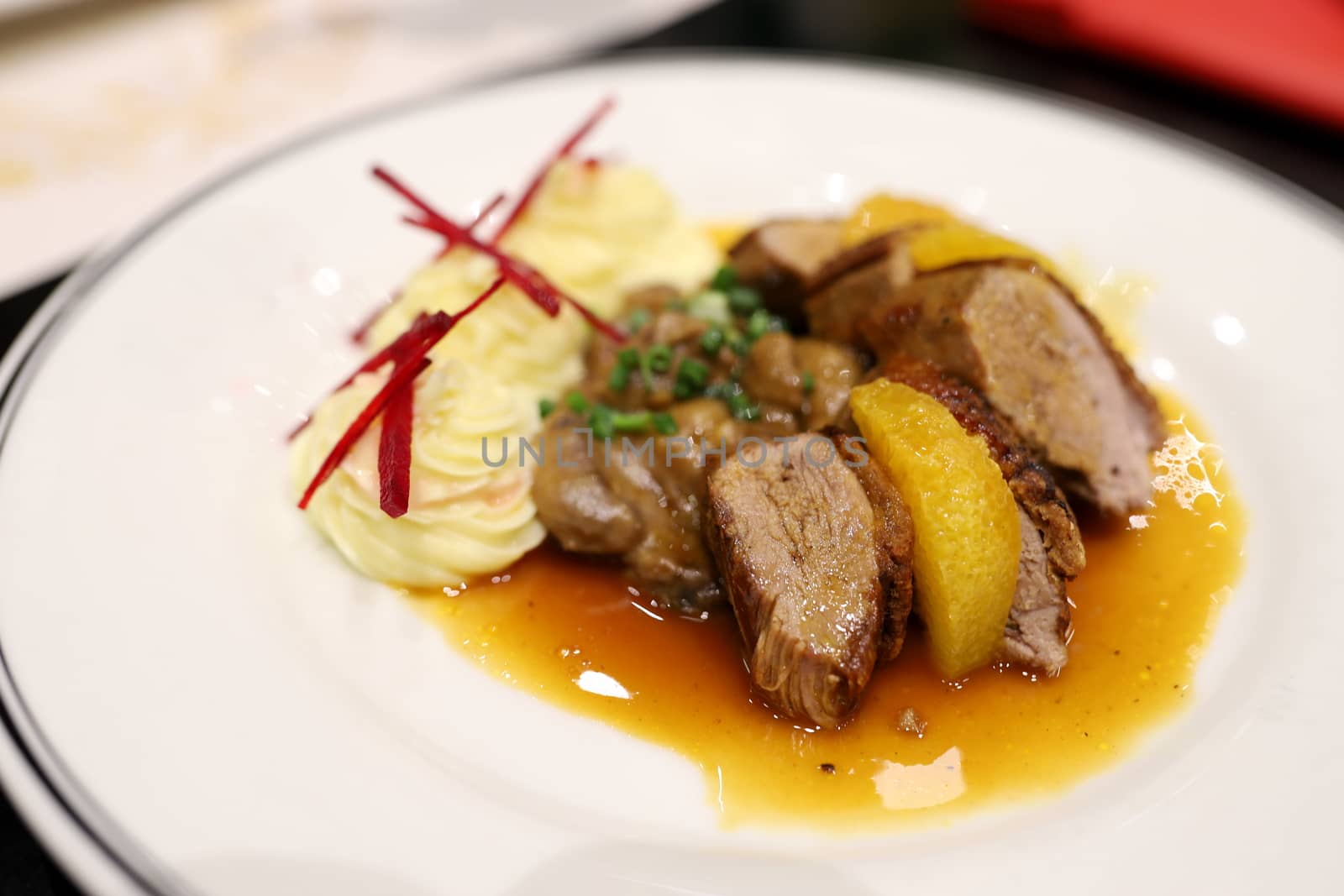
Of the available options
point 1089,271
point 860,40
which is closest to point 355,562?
point 1089,271

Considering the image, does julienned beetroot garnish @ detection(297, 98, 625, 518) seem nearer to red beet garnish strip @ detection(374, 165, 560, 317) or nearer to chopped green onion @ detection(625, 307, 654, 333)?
red beet garnish strip @ detection(374, 165, 560, 317)

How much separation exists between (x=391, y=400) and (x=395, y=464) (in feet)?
0.87

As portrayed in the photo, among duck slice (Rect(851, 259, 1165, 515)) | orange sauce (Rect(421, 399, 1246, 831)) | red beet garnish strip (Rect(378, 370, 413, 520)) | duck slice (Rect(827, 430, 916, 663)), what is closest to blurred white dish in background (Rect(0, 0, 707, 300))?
red beet garnish strip (Rect(378, 370, 413, 520))

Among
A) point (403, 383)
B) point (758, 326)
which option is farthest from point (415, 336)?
point (758, 326)

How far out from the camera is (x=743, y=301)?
3998 mm

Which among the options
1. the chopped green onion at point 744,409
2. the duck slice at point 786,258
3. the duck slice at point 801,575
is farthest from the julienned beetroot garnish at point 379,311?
the duck slice at point 801,575

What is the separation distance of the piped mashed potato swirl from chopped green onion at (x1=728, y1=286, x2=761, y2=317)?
17.0 inches

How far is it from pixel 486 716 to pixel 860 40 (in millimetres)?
5224

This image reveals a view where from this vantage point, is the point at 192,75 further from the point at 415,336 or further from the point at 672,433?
the point at 672,433

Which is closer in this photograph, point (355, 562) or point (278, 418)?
point (355, 562)

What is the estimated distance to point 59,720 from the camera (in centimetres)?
231

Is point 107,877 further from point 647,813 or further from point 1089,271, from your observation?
point 1089,271

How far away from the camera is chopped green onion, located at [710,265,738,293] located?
4105mm

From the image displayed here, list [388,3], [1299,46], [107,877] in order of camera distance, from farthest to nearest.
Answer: [388,3] < [1299,46] < [107,877]
